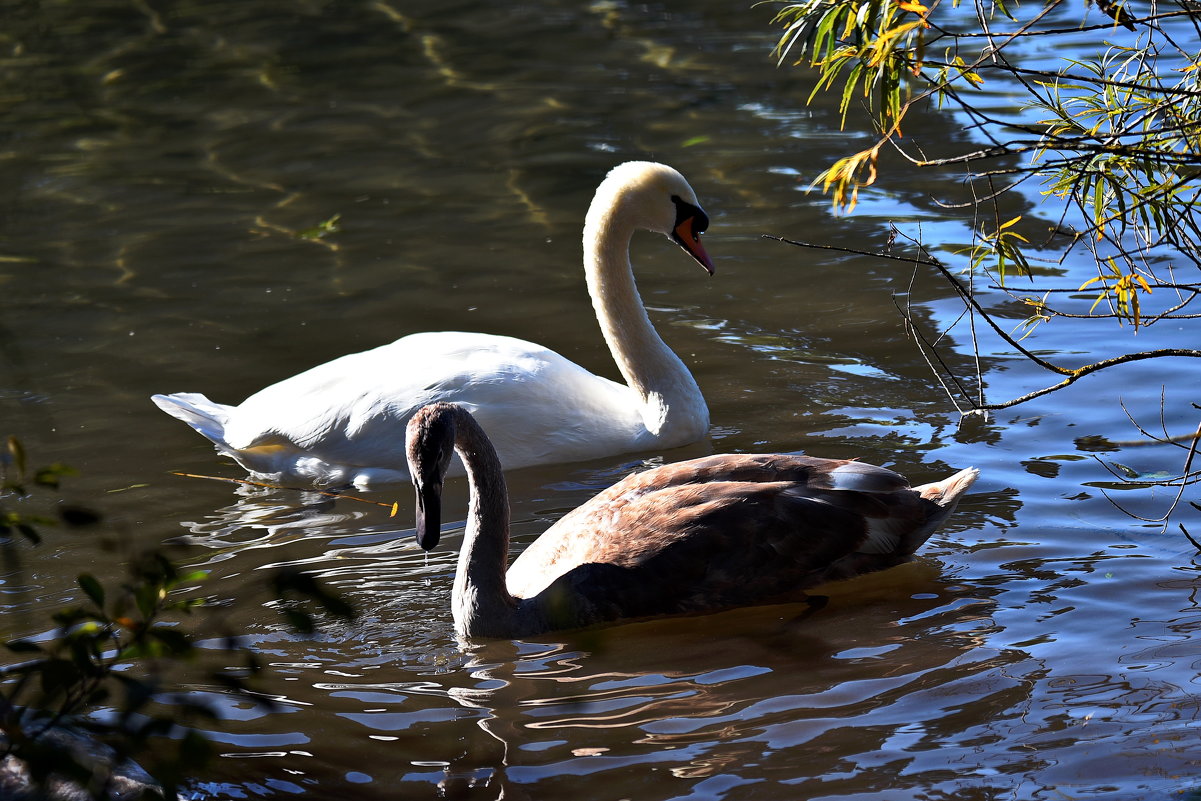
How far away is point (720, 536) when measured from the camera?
5199 mm

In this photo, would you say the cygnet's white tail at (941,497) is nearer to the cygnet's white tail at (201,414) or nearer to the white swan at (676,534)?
the white swan at (676,534)

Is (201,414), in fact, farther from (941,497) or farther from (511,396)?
(941,497)

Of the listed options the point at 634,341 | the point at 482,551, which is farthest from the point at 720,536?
the point at 634,341

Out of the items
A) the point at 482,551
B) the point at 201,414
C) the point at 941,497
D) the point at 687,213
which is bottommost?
the point at 201,414

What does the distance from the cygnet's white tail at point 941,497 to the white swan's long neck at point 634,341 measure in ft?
5.04

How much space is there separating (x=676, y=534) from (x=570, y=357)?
3.04 m

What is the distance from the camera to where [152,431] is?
7.45 meters

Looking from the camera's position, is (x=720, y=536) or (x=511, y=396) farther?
(x=511, y=396)

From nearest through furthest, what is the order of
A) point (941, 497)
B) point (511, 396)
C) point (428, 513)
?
1. point (428, 513)
2. point (941, 497)
3. point (511, 396)

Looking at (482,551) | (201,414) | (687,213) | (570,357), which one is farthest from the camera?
(570,357)

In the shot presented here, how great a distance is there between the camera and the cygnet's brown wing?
5.16 meters

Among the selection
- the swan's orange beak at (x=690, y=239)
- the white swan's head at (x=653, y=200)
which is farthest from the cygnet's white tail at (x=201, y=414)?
the swan's orange beak at (x=690, y=239)

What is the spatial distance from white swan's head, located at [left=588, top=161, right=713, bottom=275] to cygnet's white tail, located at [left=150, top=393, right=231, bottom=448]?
1.95 m

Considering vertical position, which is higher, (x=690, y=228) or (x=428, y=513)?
(x=690, y=228)
